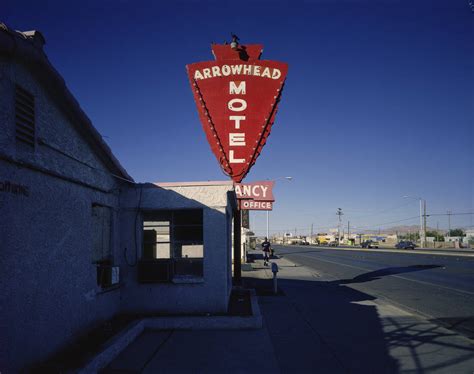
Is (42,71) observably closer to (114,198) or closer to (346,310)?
(114,198)

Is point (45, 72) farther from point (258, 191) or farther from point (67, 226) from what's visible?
point (258, 191)

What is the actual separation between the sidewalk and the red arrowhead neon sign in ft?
15.9

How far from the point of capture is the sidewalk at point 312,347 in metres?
5.89

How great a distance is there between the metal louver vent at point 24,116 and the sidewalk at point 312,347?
12.6 feet

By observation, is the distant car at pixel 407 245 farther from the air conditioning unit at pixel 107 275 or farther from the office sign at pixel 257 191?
the air conditioning unit at pixel 107 275

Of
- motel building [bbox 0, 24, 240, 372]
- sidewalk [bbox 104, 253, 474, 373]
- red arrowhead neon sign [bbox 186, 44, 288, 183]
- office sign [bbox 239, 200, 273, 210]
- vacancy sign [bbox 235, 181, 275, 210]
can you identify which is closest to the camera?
motel building [bbox 0, 24, 240, 372]

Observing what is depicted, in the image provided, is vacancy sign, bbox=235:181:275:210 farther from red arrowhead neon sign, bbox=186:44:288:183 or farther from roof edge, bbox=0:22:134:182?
roof edge, bbox=0:22:134:182

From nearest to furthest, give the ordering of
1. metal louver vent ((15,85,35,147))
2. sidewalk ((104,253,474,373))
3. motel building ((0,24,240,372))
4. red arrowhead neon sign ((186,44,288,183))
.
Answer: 1. motel building ((0,24,240,372))
2. metal louver vent ((15,85,35,147))
3. sidewalk ((104,253,474,373))
4. red arrowhead neon sign ((186,44,288,183))

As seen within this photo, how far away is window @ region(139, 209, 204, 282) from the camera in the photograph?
352 inches

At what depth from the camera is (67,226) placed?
635 centimetres

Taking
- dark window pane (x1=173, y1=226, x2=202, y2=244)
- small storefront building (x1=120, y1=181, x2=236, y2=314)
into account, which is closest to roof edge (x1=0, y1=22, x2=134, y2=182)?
small storefront building (x1=120, y1=181, x2=236, y2=314)

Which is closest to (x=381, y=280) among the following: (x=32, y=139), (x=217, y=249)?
(x=217, y=249)

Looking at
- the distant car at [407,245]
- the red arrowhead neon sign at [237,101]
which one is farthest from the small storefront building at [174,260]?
the distant car at [407,245]

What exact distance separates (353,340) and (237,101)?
24.6 ft
